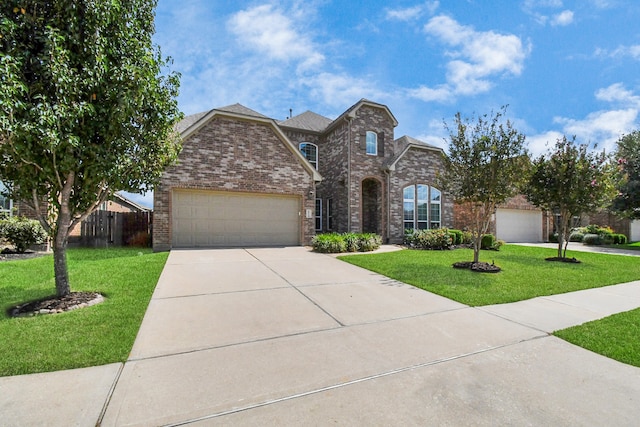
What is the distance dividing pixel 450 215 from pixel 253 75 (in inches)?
520

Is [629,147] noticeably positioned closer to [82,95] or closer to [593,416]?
[593,416]

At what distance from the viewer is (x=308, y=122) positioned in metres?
18.8

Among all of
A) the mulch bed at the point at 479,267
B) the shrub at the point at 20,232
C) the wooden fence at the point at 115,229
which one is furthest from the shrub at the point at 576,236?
the shrub at the point at 20,232

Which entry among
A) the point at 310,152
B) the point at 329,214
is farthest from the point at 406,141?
the point at 329,214

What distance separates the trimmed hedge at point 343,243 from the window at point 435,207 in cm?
575

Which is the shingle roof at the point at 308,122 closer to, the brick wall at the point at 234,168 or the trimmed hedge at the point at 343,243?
the brick wall at the point at 234,168

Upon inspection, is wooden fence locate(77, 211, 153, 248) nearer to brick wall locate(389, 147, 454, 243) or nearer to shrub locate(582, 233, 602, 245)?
brick wall locate(389, 147, 454, 243)

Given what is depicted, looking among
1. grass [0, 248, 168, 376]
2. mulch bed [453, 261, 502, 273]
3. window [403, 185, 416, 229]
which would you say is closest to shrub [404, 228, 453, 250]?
window [403, 185, 416, 229]

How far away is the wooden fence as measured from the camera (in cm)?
1262

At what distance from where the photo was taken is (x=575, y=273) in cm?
845

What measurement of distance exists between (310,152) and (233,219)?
23.5 ft

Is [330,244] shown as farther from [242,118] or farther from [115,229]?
[115,229]

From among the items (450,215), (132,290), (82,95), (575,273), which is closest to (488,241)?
(450,215)

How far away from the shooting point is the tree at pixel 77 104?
3.91 meters
